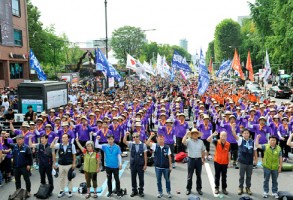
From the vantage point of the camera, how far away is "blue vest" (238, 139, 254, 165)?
323 inches

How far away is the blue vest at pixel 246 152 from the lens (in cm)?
821

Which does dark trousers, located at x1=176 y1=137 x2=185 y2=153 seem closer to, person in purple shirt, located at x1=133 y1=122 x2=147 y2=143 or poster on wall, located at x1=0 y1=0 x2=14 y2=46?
person in purple shirt, located at x1=133 y1=122 x2=147 y2=143

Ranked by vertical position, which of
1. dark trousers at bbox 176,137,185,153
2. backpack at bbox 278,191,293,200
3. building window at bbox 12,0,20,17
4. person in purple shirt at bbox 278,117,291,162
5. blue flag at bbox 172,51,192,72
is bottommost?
backpack at bbox 278,191,293,200

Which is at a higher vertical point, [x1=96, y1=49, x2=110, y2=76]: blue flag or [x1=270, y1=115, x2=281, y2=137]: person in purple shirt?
[x1=96, y1=49, x2=110, y2=76]: blue flag

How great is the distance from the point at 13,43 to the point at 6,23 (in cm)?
290

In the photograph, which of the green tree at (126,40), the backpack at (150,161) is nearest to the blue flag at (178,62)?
the backpack at (150,161)

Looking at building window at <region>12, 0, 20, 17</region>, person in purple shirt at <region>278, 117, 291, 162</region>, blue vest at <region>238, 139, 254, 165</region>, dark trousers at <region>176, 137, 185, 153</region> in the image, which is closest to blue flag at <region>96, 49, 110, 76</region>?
dark trousers at <region>176, 137, 185, 153</region>

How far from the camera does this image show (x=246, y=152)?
323 inches

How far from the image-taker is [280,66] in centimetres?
4972

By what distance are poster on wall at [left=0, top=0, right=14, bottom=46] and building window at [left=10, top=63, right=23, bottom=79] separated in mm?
3366

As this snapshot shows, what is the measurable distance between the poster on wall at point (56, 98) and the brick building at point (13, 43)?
13.7 meters

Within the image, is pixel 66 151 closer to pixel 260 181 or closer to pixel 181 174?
pixel 181 174

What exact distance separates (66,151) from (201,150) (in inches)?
129

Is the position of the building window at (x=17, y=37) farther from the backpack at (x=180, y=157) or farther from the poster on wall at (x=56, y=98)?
the backpack at (x=180, y=157)
